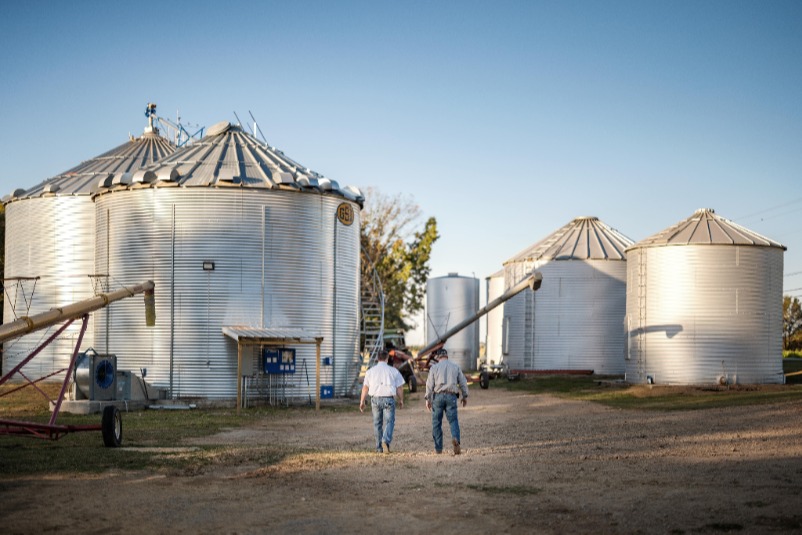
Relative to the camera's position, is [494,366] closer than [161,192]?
No

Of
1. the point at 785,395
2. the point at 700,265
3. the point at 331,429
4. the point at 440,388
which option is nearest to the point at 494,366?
the point at 700,265

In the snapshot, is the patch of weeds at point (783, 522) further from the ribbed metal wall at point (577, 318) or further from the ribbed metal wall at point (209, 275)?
the ribbed metal wall at point (577, 318)

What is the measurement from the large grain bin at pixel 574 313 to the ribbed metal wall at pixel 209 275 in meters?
21.4

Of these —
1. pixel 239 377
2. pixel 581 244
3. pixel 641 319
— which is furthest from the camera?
pixel 581 244

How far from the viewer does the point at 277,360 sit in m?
35.3

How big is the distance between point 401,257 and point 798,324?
2830 inches

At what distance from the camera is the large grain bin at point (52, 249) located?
142ft

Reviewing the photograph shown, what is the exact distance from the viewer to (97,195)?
3816cm

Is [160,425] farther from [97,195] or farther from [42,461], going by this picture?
[97,195]

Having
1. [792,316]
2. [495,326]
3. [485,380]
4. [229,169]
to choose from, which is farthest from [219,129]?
[792,316]

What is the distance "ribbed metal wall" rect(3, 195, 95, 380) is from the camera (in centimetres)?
4309

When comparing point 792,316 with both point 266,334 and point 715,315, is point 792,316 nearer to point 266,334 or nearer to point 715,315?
point 715,315

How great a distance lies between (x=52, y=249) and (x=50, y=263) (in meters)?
0.65

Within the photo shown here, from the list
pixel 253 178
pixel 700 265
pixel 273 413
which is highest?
pixel 253 178
